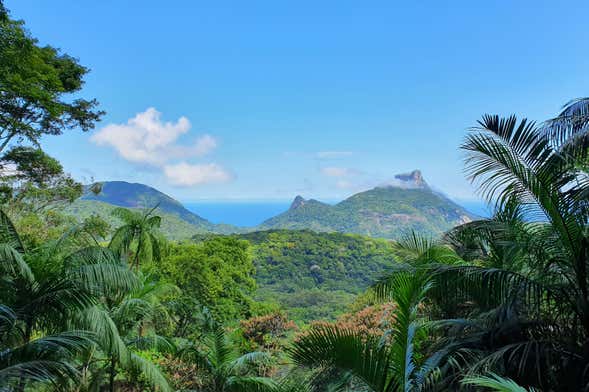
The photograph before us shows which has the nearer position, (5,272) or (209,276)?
(5,272)

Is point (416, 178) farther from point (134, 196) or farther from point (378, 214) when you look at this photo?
point (134, 196)

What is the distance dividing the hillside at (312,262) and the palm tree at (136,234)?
29812mm

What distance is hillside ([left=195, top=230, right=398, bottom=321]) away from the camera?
4816 cm

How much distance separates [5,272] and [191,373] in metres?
6.24

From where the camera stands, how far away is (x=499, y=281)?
4.06 m

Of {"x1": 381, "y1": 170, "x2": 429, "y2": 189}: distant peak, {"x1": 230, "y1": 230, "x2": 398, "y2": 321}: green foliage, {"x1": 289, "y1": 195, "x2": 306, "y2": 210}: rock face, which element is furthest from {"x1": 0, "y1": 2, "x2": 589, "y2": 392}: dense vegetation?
{"x1": 381, "y1": 170, "x2": 429, "y2": 189}: distant peak

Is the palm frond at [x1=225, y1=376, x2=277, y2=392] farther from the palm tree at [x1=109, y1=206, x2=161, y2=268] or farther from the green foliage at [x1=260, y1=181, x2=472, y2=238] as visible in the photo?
the green foliage at [x1=260, y1=181, x2=472, y2=238]

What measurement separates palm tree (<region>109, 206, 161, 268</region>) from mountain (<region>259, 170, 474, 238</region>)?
94357 millimetres

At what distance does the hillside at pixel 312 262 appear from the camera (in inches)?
1896

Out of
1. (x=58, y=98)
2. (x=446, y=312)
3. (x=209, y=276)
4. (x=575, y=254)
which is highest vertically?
(x=58, y=98)

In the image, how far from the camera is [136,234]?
11.3 meters

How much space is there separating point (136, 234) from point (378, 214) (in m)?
107

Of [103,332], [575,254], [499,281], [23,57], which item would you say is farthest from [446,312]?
[23,57]

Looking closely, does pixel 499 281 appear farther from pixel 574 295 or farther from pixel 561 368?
pixel 561 368
